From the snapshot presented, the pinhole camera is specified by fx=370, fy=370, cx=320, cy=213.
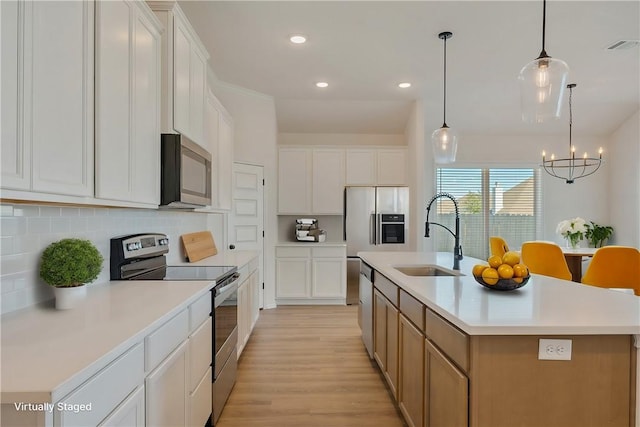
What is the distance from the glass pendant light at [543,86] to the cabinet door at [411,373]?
1.56 m

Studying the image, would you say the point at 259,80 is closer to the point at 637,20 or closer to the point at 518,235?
the point at 637,20

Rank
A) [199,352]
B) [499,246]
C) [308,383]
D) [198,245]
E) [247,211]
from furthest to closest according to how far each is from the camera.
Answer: [247,211], [499,246], [198,245], [308,383], [199,352]

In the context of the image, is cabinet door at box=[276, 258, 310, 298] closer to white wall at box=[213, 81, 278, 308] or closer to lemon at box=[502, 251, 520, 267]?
white wall at box=[213, 81, 278, 308]

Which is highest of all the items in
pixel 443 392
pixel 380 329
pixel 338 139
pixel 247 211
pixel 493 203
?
pixel 338 139

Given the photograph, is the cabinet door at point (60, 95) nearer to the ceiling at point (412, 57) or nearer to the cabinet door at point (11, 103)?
the cabinet door at point (11, 103)

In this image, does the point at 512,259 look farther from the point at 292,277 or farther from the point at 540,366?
the point at 292,277

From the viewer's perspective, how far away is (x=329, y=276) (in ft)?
18.0

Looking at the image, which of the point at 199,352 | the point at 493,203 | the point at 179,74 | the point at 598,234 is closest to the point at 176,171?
the point at 179,74

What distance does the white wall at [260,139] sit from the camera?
5051 mm

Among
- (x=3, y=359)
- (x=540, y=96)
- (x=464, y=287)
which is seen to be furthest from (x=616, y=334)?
(x=3, y=359)

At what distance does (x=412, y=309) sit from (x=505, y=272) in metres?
0.51

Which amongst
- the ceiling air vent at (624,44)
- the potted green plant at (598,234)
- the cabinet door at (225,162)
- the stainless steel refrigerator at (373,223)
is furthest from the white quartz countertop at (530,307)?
the potted green plant at (598,234)

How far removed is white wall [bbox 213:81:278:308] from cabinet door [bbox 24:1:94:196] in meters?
3.56

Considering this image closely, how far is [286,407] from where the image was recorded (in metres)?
2.48
